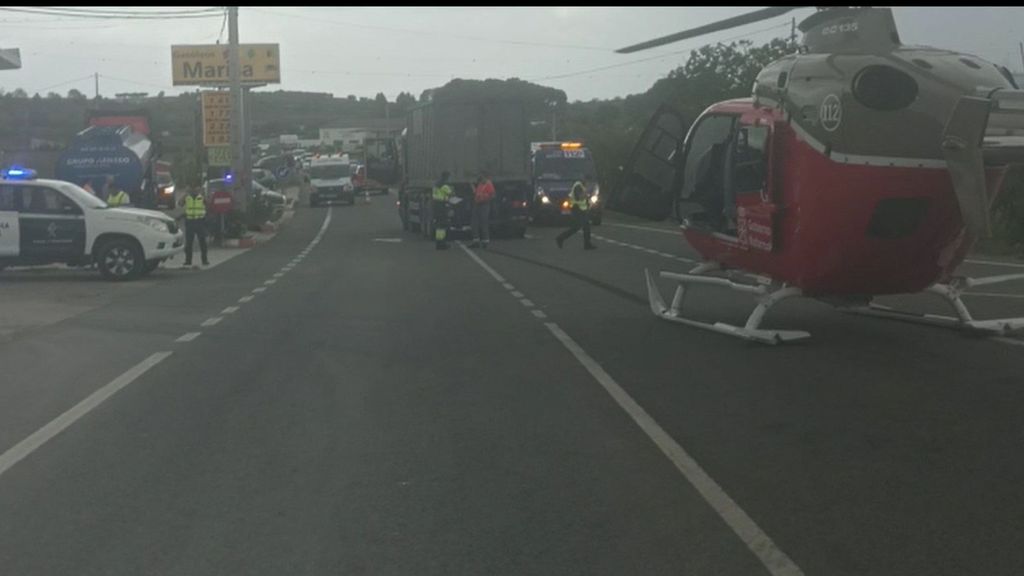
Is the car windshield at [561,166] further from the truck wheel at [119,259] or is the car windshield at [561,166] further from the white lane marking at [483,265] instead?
the truck wheel at [119,259]

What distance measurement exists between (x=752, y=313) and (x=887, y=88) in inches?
134

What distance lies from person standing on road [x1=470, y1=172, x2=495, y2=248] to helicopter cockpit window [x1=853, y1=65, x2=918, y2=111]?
869 inches

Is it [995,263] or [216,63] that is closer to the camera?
[995,263]

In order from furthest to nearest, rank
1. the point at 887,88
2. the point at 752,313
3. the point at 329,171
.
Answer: the point at 329,171 < the point at 752,313 < the point at 887,88

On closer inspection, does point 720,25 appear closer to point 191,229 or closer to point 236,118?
point 191,229

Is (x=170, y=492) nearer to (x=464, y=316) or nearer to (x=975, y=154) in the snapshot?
(x=975, y=154)

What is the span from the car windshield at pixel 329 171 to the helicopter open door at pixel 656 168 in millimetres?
55699

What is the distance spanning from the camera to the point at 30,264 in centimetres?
2619

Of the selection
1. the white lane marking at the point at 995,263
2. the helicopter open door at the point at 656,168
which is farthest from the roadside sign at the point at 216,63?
the helicopter open door at the point at 656,168

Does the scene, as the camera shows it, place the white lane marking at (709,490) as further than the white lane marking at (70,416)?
No

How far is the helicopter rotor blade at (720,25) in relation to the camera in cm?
1141

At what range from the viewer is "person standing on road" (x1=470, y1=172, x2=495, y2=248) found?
116 feet

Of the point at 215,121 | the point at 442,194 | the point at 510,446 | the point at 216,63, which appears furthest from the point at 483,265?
the point at 216,63

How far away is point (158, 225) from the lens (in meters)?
27.1
